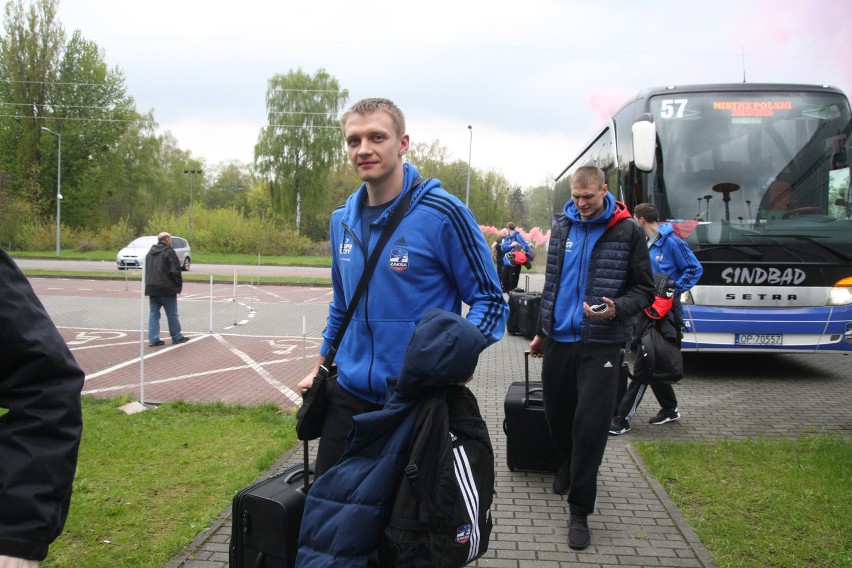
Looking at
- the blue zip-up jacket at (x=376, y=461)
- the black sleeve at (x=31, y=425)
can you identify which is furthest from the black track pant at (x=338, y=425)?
the black sleeve at (x=31, y=425)

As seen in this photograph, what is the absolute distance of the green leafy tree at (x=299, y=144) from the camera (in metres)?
58.4

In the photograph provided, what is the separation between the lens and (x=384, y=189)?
2703 mm

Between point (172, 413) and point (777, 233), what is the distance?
717 cm

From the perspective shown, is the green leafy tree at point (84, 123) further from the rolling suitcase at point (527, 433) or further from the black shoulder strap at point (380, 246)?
the black shoulder strap at point (380, 246)

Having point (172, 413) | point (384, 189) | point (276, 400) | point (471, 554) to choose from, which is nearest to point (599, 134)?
point (276, 400)

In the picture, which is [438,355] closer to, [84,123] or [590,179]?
[590,179]

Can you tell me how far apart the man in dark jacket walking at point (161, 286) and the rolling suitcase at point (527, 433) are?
787 centimetres

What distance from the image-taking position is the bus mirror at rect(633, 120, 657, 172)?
786cm

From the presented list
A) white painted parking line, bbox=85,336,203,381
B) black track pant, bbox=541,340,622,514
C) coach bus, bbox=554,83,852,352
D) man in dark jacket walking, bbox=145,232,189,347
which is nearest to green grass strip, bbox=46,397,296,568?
white painted parking line, bbox=85,336,203,381

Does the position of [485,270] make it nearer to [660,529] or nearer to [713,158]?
[660,529]

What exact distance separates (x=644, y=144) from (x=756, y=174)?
6.04 feet

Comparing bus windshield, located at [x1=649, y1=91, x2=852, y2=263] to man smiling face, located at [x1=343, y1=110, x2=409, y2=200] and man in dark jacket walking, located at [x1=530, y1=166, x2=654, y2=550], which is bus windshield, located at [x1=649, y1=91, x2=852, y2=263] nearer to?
man in dark jacket walking, located at [x1=530, y1=166, x2=654, y2=550]

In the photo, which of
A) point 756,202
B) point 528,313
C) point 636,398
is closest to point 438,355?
point 636,398

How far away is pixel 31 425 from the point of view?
1424 mm
